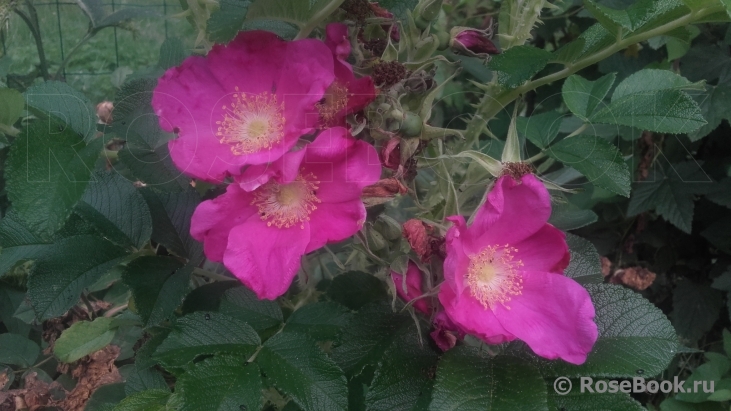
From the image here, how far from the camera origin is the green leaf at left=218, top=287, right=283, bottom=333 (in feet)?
1.94

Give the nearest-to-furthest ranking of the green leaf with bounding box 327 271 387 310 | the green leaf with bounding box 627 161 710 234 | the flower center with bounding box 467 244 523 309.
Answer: the flower center with bounding box 467 244 523 309
the green leaf with bounding box 327 271 387 310
the green leaf with bounding box 627 161 710 234

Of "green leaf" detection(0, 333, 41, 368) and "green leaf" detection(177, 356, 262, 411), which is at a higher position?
"green leaf" detection(177, 356, 262, 411)

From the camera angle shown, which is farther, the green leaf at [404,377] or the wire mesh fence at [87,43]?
the wire mesh fence at [87,43]

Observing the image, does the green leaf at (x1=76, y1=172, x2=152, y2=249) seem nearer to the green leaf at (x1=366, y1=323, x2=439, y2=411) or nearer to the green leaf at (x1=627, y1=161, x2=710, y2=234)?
the green leaf at (x1=366, y1=323, x2=439, y2=411)

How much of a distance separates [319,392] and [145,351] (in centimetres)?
23

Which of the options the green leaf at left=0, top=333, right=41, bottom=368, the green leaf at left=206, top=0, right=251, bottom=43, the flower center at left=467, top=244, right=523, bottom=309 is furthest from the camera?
the green leaf at left=0, top=333, right=41, bottom=368

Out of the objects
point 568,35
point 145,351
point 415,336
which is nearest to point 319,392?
point 415,336

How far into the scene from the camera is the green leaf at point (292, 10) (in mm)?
489

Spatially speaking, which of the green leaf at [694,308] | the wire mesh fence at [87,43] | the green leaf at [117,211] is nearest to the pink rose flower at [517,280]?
the green leaf at [117,211]

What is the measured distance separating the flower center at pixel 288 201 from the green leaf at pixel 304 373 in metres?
0.12

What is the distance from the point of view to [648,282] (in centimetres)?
122

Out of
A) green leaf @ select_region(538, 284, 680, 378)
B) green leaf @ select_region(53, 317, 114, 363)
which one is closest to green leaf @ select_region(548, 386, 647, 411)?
green leaf @ select_region(538, 284, 680, 378)

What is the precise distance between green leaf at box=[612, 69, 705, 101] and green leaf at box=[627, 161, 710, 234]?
1.92ft

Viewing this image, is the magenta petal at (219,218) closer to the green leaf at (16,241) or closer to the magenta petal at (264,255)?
the magenta petal at (264,255)
